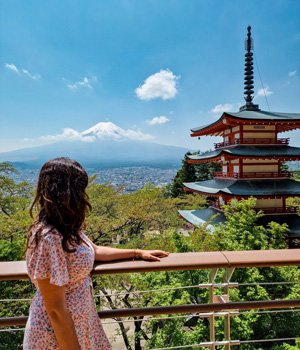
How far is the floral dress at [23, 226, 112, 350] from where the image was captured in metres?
0.83

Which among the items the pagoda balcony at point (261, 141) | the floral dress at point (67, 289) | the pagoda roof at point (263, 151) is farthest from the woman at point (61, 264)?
the pagoda balcony at point (261, 141)

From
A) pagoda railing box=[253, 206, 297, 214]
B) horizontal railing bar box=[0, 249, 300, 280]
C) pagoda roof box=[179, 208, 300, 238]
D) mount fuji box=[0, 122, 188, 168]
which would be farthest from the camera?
mount fuji box=[0, 122, 188, 168]

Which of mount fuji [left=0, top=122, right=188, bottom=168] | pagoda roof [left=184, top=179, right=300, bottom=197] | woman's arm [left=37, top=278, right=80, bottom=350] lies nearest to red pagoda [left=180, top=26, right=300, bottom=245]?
pagoda roof [left=184, top=179, right=300, bottom=197]

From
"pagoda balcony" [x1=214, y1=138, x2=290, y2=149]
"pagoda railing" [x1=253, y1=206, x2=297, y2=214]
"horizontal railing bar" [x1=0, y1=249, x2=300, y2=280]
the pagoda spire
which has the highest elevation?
the pagoda spire

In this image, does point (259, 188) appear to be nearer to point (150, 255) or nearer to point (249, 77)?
point (249, 77)

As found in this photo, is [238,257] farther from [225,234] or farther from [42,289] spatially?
[225,234]

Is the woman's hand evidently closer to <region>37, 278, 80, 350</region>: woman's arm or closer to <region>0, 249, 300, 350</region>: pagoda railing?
<region>0, 249, 300, 350</region>: pagoda railing

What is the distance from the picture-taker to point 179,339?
199 inches

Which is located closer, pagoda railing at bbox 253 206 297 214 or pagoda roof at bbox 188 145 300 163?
pagoda roof at bbox 188 145 300 163

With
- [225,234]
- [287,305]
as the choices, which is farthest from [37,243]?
[225,234]

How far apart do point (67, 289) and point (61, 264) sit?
14 centimetres

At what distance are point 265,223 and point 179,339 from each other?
5750mm

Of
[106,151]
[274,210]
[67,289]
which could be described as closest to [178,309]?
[67,289]

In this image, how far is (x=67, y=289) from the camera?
0.93 m
